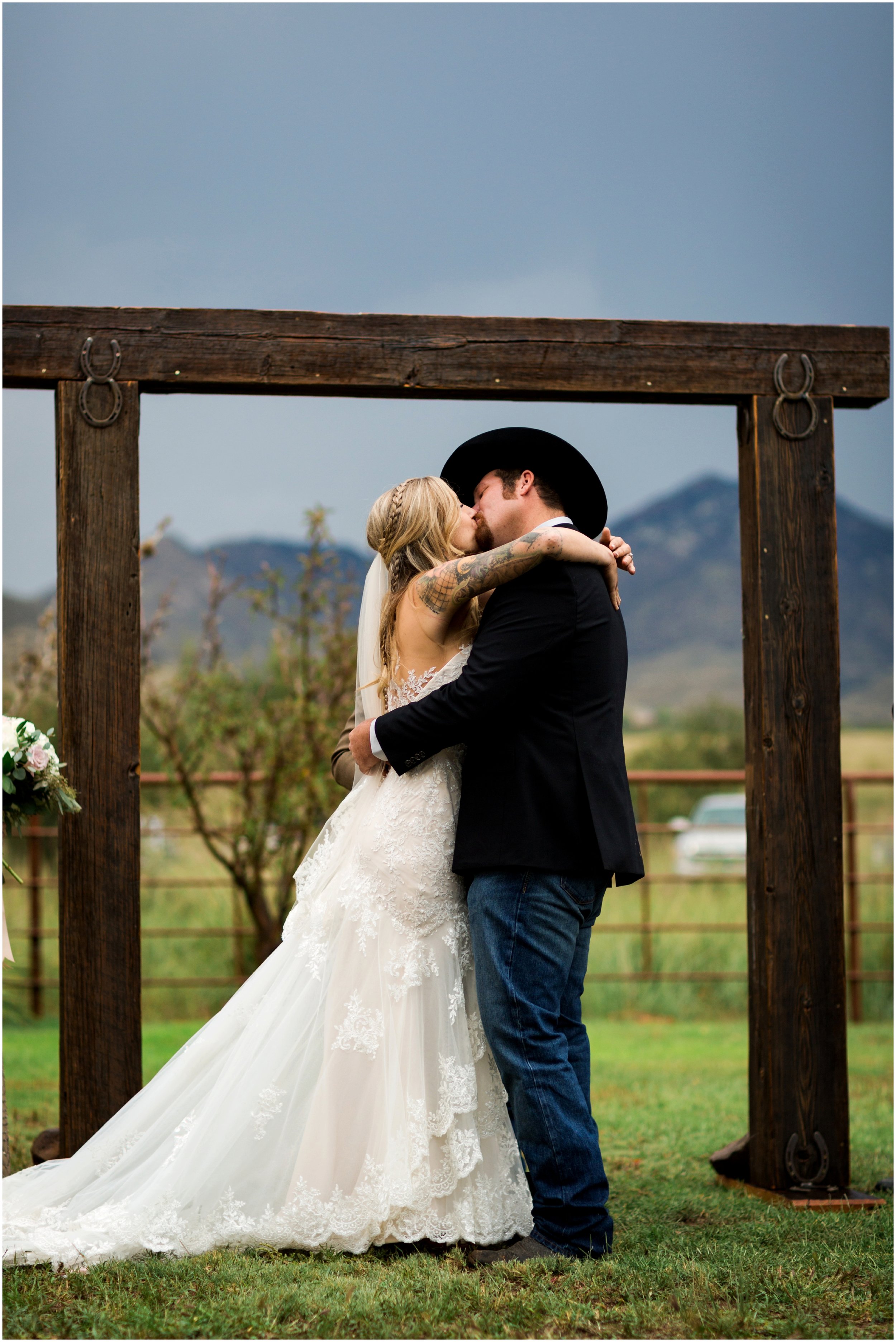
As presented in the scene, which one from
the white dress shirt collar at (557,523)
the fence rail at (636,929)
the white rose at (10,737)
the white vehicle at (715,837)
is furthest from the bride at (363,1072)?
the white vehicle at (715,837)

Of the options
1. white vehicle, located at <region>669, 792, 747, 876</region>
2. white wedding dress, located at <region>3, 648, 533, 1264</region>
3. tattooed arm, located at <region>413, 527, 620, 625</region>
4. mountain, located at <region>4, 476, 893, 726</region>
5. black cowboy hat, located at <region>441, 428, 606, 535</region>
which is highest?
mountain, located at <region>4, 476, 893, 726</region>

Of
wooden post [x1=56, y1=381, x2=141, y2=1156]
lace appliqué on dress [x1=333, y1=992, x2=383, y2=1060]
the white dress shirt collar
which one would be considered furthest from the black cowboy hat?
lace appliqué on dress [x1=333, y1=992, x2=383, y2=1060]

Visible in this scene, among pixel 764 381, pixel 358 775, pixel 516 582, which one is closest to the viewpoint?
pixel 516 582

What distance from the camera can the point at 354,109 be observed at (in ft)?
63.9

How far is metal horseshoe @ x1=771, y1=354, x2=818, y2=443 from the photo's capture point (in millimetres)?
3584

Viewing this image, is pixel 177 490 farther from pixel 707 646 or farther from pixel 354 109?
pixel 707 646

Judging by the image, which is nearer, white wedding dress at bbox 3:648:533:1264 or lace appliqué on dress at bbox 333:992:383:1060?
white wedding dress at bbox 3:648:533:1264

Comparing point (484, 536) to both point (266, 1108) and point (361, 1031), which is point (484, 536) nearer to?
point (361, 1031)

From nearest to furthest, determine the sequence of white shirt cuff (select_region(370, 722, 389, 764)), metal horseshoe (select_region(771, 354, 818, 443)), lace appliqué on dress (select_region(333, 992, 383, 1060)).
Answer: lace appliqué on dress (select_region(333, 992, 383, 1060)), white shirt cuff (select_region(370, 722, 389, 764)), metal horseshoe (select_region(771, 354, 818, 443))

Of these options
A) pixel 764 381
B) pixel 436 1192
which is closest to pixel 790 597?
pixel 764 381

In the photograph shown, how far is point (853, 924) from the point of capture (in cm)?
761

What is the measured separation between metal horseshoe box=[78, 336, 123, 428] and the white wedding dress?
1.19 meters

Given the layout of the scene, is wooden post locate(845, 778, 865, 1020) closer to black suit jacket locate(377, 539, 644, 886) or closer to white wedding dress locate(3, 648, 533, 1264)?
black suit jacket locate(377, 539, 644, 886)

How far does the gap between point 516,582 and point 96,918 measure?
153 cm
